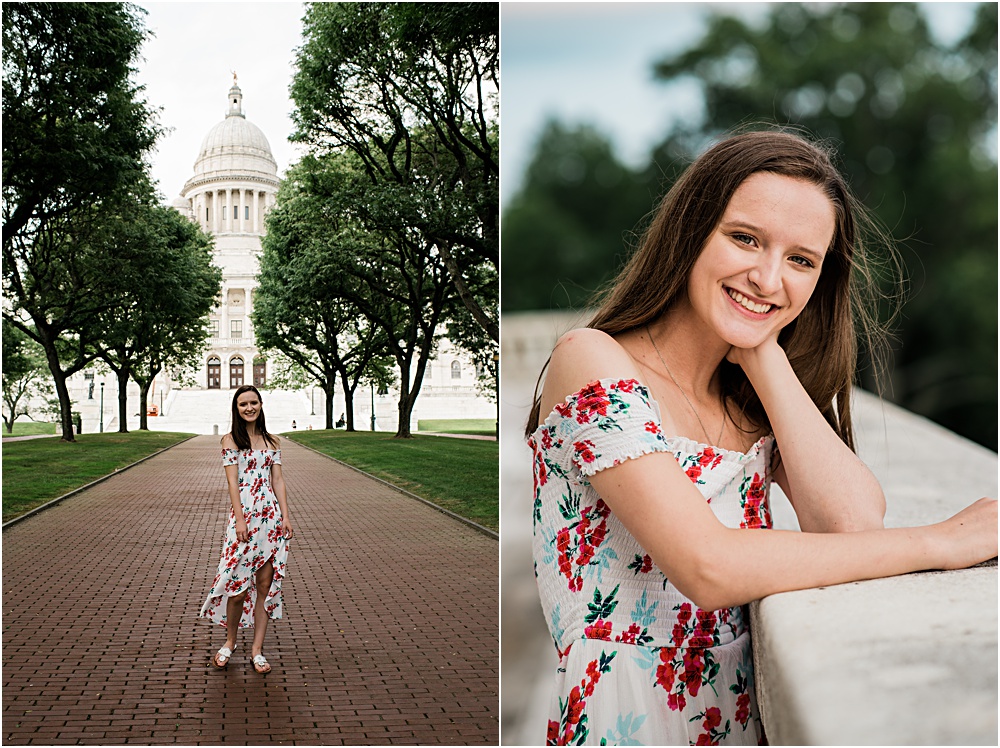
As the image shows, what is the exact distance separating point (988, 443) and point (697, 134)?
7448 mm

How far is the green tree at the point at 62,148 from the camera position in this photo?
430cm

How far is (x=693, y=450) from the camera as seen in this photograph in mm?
1148

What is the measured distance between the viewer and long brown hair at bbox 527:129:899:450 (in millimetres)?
1128

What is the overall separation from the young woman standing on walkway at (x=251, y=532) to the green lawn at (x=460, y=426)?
139cm

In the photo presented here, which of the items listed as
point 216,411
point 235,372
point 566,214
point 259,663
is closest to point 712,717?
point 259,663

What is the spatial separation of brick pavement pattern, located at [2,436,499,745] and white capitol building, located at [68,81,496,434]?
0.77 feet

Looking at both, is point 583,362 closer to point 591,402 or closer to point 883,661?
point 591,402

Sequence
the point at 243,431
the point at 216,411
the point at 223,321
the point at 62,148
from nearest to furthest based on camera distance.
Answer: the point at 243,431, the point at 216,411, the point at 62,148, the point at 223,321

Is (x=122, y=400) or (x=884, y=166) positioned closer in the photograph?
(x=122, y=400)

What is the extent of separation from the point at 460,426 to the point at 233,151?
5.99 ft

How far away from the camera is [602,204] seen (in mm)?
18594

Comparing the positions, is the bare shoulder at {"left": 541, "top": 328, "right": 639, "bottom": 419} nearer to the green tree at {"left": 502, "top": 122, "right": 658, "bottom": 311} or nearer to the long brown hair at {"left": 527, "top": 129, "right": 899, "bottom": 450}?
the long brown hair at {"left": 527, "top": 129, "right": 899, "bottom": 450}

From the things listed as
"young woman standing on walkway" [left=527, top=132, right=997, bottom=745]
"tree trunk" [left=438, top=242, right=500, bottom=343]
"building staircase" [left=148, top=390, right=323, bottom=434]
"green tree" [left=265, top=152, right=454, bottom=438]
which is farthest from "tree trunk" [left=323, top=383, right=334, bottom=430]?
"young woman standing on walkway" [left=527, top=132, right=997, bottom=745]

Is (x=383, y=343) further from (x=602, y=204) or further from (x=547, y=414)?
(x=602, y=204)
